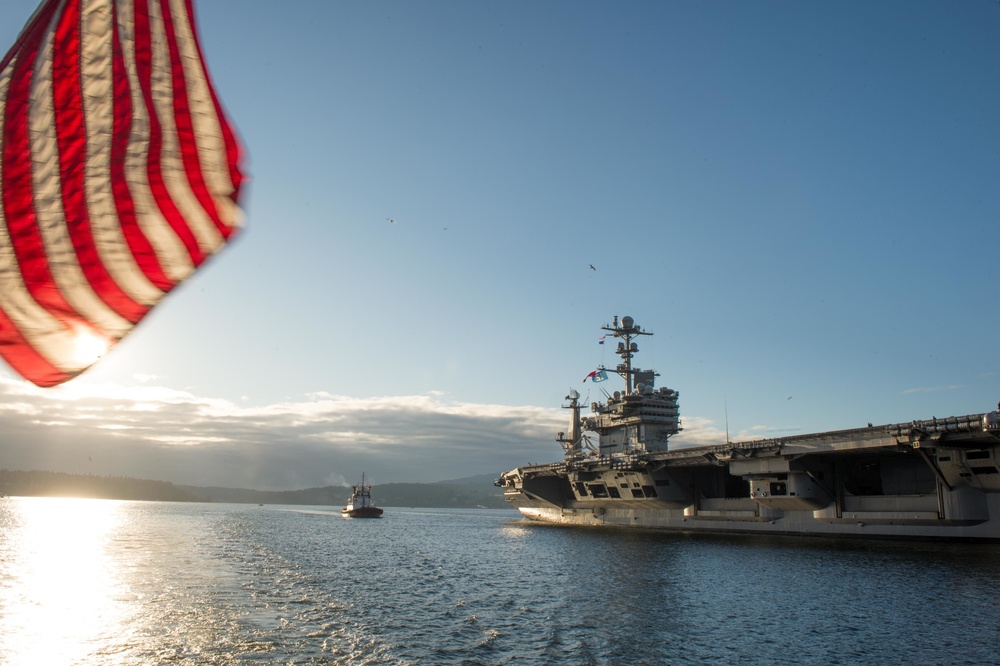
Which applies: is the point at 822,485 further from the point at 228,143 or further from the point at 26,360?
the point at 26,360

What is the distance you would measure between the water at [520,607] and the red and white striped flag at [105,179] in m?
11.1

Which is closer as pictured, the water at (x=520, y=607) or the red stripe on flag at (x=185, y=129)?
the red stripe on flag at (x=185, y=129)

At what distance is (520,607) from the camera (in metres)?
19.0

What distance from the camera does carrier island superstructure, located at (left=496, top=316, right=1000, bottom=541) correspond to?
28.2 m

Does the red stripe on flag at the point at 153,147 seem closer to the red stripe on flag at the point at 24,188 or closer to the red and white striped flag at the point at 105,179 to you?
the red and white striped flag at the point at 105,179

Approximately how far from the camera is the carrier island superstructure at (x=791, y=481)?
28.2 m

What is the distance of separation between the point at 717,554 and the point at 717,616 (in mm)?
13679

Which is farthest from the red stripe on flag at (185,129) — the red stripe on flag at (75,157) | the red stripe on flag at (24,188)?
the red stripe on flag at (24,188)

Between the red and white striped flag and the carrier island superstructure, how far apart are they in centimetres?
2947

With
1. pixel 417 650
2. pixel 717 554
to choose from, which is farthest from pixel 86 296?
pixel 717 554

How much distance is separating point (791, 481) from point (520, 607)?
20.6 meters

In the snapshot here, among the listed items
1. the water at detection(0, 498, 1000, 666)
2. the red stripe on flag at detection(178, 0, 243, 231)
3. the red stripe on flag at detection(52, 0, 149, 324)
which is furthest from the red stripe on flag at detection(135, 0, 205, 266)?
the water at detection(0, 498, 1000, 666)

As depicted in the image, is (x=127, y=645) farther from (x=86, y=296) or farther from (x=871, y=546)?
(x=871, y=546)

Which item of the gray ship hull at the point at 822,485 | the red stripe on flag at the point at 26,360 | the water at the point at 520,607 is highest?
the red stripe on flag at the point at 26,360
